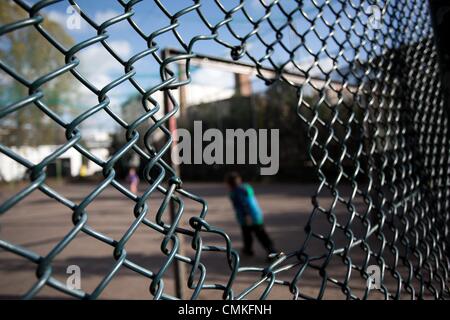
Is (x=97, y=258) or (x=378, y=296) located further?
(x=97, y=258)

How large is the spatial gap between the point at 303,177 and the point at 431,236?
11.7m

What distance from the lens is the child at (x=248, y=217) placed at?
163 inches

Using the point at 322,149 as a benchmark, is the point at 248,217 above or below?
below

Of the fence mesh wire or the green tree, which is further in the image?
the green tree

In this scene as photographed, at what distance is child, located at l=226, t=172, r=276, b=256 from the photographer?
4152 mm

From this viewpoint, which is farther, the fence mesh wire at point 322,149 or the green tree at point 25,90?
the green tree at point 25,90

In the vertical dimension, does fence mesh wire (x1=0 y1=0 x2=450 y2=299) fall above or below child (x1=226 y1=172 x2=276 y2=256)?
above

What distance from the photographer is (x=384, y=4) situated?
1.27 m

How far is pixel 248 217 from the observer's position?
4168 mm

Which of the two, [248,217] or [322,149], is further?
[248,217]

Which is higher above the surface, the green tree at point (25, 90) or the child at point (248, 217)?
the green tree at point (25, 90)

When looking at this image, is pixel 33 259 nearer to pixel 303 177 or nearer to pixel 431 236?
pixel 431 236
